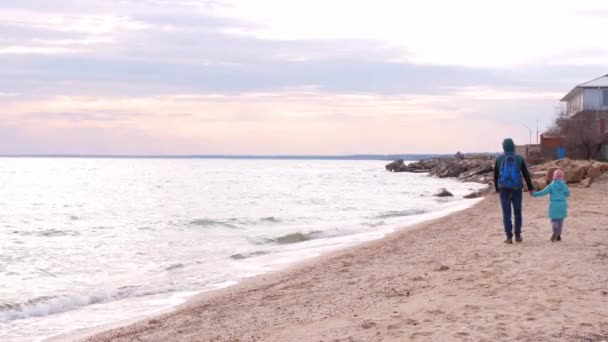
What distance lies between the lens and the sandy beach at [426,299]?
6.40 m

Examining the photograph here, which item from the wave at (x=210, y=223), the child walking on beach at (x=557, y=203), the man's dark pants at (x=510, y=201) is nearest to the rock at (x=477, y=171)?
the wave at (x=210, y=223)

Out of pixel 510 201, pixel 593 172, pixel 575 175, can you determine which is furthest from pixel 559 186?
pixel 593 172

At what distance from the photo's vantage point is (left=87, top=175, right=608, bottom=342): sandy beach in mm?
6402

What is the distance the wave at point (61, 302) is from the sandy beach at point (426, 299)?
1.67m

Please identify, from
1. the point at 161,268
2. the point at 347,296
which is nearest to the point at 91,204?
the point at 161,268

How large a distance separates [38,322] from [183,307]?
83.9 inches

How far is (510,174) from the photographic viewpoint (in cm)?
1142

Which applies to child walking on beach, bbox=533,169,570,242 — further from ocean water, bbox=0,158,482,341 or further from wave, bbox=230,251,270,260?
wave, bbox=230,251,270,260

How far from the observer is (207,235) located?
23.1m

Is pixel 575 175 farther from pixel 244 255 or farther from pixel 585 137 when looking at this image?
pixel 585 137

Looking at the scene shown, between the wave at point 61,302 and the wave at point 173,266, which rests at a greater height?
the wave at point 61,302

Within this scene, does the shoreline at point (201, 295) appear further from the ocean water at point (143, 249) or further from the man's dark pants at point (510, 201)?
the man's dark pants at point (510, 201)

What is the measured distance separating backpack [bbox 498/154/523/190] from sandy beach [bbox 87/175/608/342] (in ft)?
3.36

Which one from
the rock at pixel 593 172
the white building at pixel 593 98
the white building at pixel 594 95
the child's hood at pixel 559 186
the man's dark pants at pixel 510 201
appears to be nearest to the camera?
the man's dark pants at pixel 510 201
